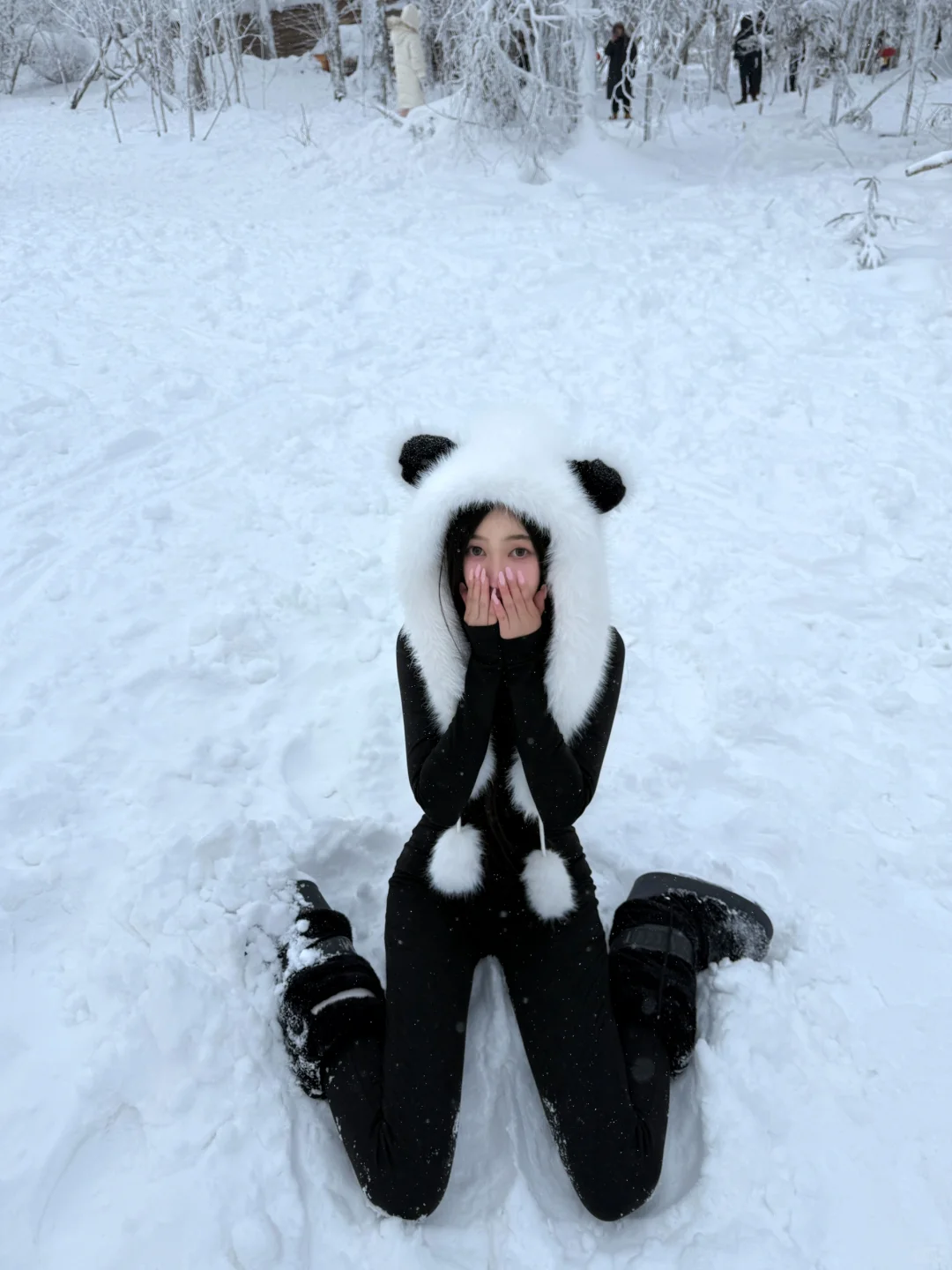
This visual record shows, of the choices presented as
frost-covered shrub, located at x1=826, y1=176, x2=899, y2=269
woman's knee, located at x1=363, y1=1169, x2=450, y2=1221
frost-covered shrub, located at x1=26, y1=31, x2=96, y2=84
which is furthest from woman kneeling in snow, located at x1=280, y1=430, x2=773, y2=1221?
frost-covered shrub, located at x1=26, y1=31, x2=96, y2=84

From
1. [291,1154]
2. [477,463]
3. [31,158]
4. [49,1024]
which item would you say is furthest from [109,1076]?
[31,158]

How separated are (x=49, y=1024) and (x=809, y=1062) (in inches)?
78.2

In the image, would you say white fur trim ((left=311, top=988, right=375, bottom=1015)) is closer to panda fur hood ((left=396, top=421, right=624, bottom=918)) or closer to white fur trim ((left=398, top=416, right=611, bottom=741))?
panda fur hood ((left=396, top=421, right=624, bottom=918))

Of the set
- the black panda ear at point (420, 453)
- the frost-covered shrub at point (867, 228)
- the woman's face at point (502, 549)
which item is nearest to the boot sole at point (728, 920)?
the woman's face at point (502, 549)

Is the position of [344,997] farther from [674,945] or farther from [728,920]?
[728,920]

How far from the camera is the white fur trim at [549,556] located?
6.77 ft

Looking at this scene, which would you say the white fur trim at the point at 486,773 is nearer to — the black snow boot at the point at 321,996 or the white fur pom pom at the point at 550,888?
the white fur pom pom at the point at 550,888

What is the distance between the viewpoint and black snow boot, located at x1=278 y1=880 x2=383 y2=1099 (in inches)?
84.4

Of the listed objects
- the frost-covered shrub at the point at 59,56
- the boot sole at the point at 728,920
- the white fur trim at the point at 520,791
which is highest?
the frost-covered shrub at the point at 59,56

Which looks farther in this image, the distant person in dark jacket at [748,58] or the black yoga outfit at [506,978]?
the distant person in dark jacket at [748,58]

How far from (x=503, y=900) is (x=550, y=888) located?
5.6 inches

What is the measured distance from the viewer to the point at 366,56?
19.4m

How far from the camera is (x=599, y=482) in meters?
2.14

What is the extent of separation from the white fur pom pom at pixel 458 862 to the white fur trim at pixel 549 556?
1.05 ft
